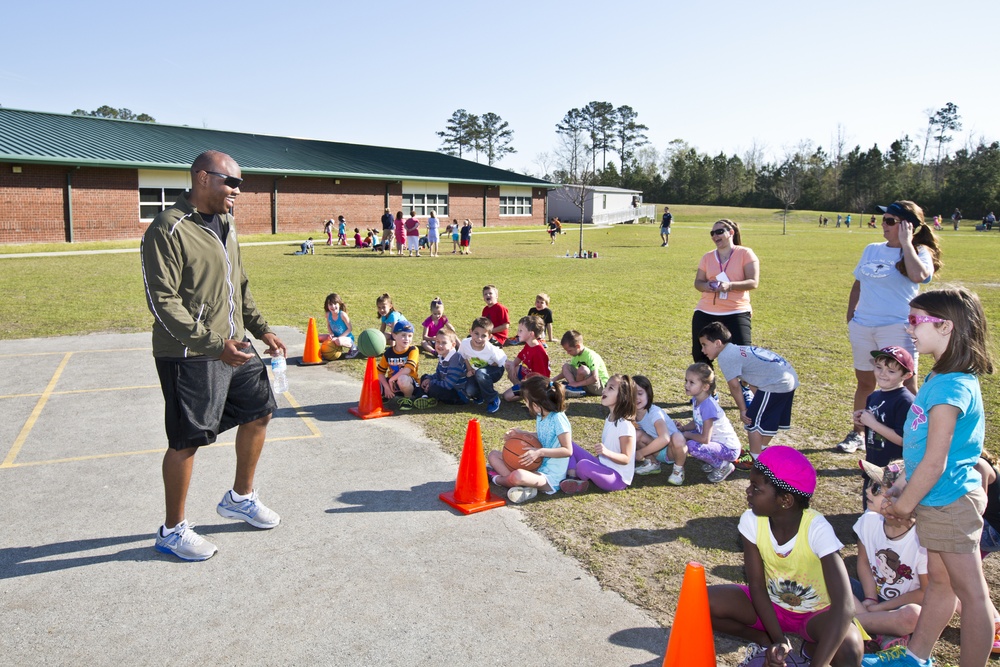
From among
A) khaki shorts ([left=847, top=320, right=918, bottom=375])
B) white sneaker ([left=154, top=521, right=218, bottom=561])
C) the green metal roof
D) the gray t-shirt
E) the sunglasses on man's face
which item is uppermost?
the green metal roof

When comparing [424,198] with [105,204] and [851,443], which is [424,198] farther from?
[851,443]

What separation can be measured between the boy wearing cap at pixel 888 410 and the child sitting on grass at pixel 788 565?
1.87 m

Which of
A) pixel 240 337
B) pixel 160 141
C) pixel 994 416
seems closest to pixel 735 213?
pixel 160 141

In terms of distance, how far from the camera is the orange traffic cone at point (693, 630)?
322 cm

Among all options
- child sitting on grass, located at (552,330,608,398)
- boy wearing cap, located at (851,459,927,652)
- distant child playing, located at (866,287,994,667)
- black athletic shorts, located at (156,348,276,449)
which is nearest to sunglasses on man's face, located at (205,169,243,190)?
black athletic shorts, located at (156,348,276,449)

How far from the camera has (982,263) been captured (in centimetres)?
2939

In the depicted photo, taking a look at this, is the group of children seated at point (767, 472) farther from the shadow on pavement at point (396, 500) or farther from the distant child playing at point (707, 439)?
the shadow on pavement at point (396, 500)

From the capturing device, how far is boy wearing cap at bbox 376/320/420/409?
8195 millimetres

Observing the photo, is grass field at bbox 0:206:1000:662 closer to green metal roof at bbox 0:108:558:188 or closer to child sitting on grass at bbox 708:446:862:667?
child sitting on grass at bbox 708:446:862:667

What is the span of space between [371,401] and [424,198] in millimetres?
42574

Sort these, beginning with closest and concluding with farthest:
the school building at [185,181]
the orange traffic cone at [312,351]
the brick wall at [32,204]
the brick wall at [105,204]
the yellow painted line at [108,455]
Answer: the yellow painted line at [108,455] → the orange traffic cone at [312,351] → the brick wall at [32,204] → the school building at [185,181] → the brick wall at [105,204]

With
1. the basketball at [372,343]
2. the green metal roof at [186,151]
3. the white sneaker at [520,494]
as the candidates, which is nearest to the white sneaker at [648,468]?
the white sneaker at [520,494]

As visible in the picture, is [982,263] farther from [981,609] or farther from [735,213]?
[735,213]

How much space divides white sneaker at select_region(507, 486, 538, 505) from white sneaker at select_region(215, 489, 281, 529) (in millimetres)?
1734
